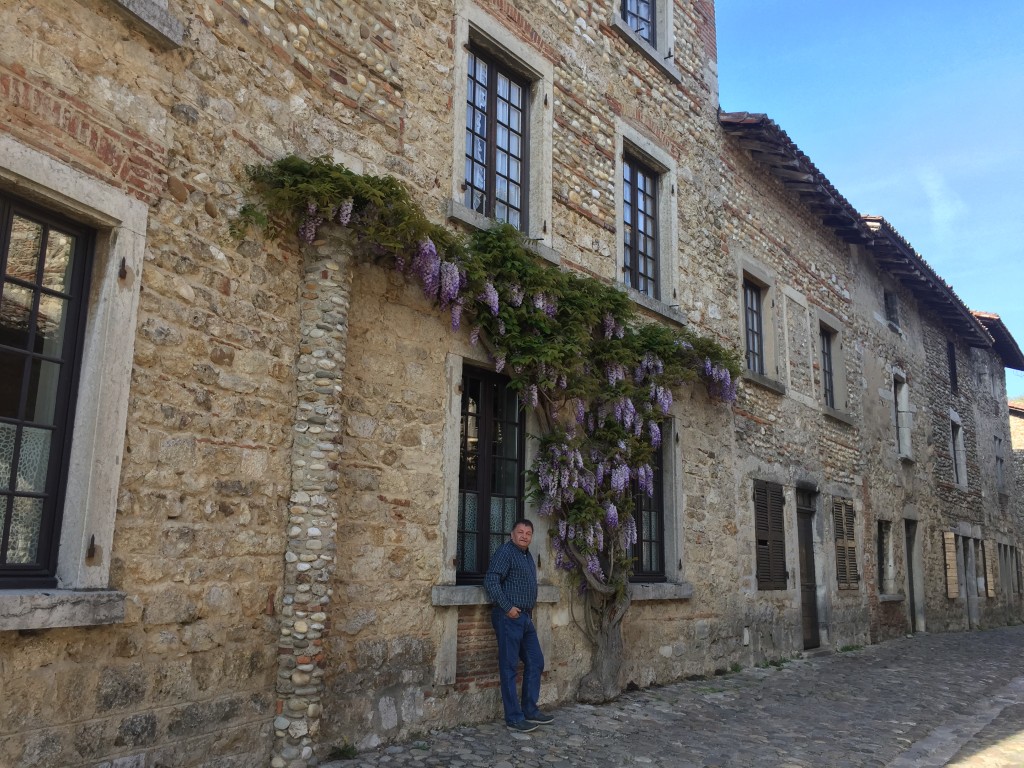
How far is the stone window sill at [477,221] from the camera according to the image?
21.1 ft

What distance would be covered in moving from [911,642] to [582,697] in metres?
8.75

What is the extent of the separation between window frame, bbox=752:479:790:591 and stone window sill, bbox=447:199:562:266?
14.9ft

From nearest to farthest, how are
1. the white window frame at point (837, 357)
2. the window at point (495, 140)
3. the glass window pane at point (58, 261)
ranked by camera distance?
the glass window pane at point (58, 261)
the window at point (495, 140)
the white window frame at point (837, 357)

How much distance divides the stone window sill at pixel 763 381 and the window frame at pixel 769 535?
1201 millimetres

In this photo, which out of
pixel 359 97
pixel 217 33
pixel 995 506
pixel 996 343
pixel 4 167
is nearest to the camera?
pixel 4 167

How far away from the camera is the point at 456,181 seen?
655 centimetres

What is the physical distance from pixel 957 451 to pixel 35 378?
19058mm

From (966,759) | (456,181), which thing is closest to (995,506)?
(966,759)

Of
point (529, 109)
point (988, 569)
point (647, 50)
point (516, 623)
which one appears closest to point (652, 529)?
point (516, 623)

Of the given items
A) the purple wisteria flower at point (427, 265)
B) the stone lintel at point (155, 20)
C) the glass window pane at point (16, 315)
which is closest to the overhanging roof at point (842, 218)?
the purple wisteria flower at point (427, 265)

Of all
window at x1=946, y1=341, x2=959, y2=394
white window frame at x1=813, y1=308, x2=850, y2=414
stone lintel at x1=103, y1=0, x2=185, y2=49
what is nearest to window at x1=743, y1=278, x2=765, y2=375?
white window frame at x1=813, y1=308, x2=850, y2=414

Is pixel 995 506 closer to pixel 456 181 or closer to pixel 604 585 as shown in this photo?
pixel 604 585

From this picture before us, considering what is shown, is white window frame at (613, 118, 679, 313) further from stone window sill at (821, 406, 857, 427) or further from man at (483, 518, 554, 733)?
stone window sill at (821, 406, 857, 427)

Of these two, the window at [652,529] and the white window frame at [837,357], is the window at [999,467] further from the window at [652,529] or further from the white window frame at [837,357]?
the window at [652,529]
